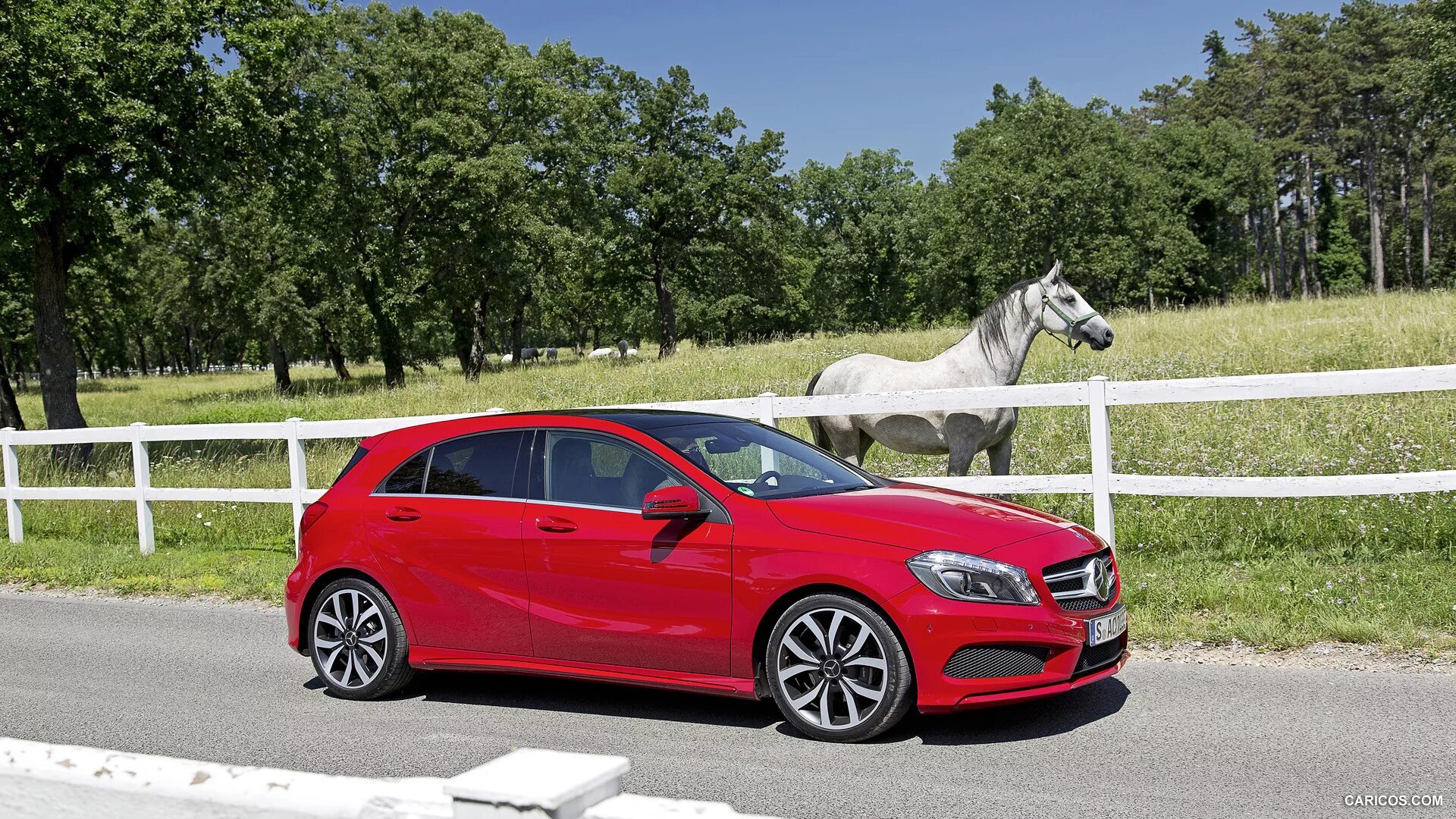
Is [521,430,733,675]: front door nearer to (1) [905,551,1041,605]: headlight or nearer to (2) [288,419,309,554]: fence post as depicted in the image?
(1) [905,551,1041,605]: headlight

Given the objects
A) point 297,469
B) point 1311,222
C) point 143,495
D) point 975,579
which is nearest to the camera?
point 975,579

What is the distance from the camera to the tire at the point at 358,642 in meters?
6.88

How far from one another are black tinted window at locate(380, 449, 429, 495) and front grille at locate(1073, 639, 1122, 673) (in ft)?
12.9

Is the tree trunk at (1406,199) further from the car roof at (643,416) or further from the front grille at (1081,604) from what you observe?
the front grille at (1081,604)

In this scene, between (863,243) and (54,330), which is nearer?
(54,330)

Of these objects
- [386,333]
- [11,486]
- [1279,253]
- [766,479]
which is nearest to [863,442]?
[766,479]

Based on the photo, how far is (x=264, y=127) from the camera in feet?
80.0

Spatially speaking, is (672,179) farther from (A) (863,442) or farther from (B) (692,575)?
(B) (692,575)

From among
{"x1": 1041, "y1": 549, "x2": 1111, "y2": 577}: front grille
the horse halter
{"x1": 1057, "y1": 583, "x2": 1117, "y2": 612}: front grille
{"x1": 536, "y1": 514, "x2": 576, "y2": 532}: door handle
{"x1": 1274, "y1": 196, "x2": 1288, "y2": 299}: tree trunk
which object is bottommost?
{"x1": 1057, "y1": 583, "x2": 1117, "y2": 612}: front grille

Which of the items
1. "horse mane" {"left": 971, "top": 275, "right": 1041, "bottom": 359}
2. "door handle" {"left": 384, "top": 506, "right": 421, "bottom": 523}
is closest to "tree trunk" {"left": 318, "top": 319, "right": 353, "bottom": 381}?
"horse mane" {"left": 971, "top": 275, "right": 1041, "bottom": 359}

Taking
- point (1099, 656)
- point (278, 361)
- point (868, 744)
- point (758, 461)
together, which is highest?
point (278, 361)

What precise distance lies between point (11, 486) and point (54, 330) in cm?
1167

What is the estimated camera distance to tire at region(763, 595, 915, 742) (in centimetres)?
549

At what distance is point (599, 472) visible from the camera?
646 centimetres
